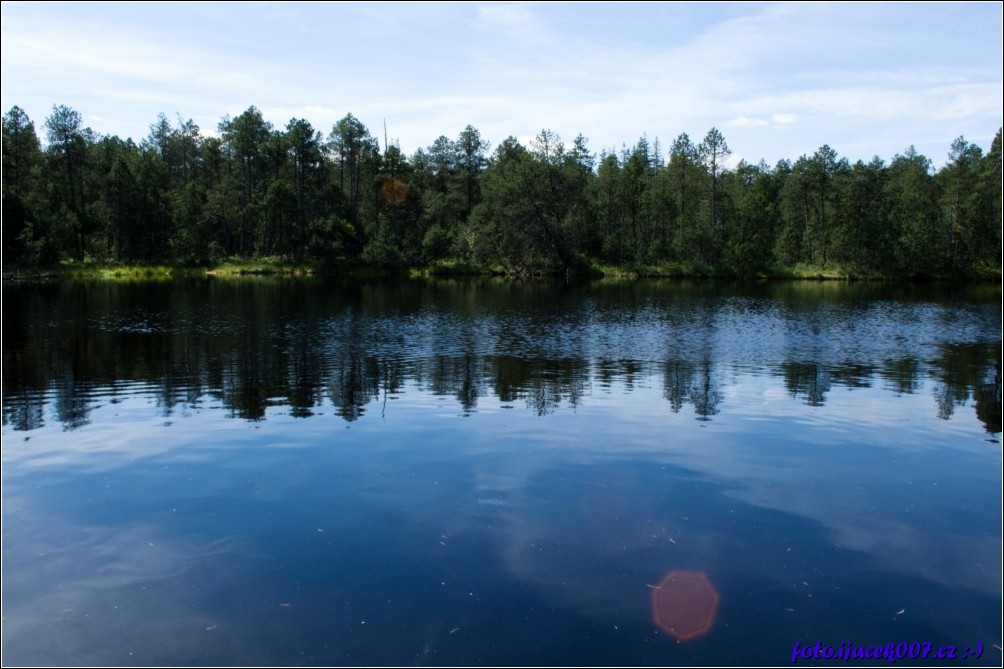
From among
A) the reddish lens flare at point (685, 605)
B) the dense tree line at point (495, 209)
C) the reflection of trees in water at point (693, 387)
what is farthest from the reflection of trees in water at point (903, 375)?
the dense tree line at point (495, 209)

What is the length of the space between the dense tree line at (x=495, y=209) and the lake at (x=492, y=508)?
69.8 metres

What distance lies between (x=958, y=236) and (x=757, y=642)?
112453mm

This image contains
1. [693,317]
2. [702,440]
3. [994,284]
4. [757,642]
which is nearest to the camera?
[757,642]

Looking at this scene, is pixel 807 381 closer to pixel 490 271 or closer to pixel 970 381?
pixel 970 381

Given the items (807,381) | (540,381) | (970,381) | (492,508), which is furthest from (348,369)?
(970,381)

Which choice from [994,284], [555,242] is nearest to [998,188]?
[994,284]

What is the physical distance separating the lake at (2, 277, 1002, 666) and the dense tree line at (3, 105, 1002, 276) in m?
69.8

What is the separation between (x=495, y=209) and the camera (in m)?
99.6

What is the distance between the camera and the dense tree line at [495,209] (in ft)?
303

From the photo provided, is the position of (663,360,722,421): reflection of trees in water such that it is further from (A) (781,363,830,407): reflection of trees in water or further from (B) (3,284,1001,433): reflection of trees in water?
(A) (781,363,830,407): reflection of trees in water

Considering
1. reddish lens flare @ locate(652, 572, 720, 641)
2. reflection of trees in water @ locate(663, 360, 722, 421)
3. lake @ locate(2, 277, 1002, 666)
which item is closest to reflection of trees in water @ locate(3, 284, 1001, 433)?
reflection of trees in water @ locate(663, 360, 722, 421)

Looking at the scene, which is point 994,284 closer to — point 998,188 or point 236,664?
point 998,188

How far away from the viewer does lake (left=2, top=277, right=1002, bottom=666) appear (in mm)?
8930

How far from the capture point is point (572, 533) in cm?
1173
